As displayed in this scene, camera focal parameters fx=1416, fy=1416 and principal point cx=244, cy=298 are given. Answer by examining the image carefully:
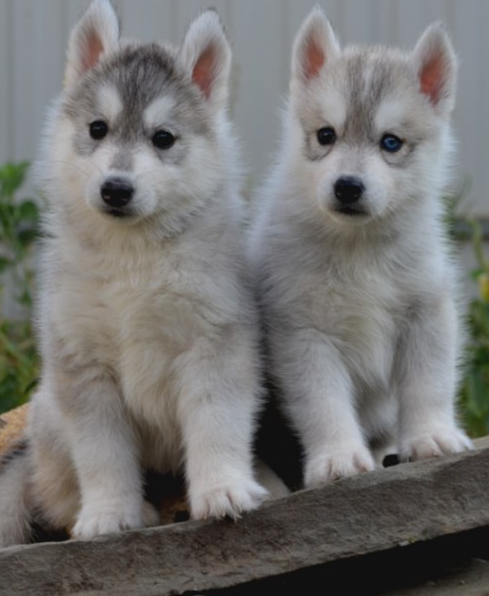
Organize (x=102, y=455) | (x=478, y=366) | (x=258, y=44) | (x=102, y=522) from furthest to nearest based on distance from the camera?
1. (x=258, y=44)
2. (x=478, y=366)
3. (x=102, y=455)
4. (x=102, y=522)

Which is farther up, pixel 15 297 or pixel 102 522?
pixel 102 522

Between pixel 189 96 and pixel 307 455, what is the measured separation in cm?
140

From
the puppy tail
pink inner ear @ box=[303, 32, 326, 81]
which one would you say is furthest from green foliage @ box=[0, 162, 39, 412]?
pink inner ear @ box=[303, 32, 326, 81]

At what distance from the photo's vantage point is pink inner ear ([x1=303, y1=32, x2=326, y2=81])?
5.64 m

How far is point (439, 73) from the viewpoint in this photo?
5.62 metres

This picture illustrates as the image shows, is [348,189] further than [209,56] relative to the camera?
No

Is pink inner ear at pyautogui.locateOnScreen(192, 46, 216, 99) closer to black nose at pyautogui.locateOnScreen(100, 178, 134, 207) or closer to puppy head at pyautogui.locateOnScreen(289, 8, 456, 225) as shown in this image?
puppy head at pyautogui.locateOnScreen(289, 8, 456, 225)

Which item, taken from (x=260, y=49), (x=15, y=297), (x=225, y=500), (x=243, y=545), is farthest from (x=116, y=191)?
(x=260, y=49)

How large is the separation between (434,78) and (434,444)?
1489 mm

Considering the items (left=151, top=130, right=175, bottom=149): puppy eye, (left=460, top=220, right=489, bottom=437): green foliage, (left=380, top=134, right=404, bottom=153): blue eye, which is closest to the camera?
(left=151, top=130, right=175, bottom=149): puppy eye

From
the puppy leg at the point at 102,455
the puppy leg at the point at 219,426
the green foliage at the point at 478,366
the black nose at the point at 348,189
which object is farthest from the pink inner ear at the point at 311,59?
the green foliage at the point at 478,366

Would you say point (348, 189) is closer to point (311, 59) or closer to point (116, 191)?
point (311, 59)

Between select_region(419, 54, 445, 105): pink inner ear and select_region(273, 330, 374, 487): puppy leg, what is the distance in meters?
1.10

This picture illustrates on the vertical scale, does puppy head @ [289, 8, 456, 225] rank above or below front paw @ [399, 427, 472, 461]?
above
